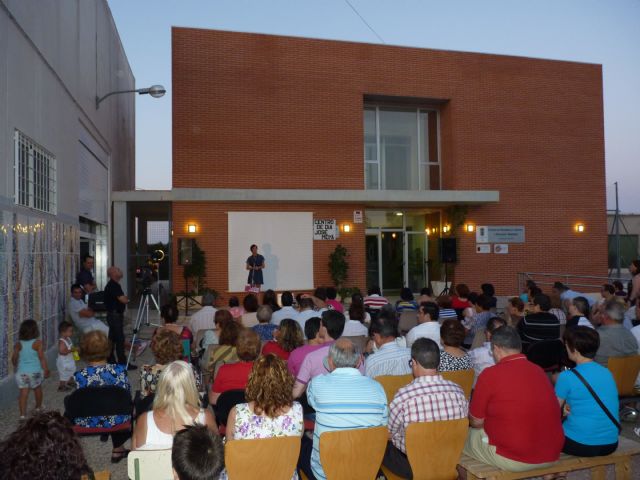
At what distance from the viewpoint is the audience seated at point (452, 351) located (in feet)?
15.2

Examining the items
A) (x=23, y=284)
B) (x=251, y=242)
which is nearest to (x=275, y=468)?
(x=23, y=284)

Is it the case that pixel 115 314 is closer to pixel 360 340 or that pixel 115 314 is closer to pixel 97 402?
pixel 360 340

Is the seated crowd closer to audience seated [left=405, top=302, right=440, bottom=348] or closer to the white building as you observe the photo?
audience seated [left=405, top=302, right=440, bottom=348]

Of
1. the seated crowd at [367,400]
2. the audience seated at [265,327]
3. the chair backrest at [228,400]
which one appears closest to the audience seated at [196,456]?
the seated crowd at [367,400]

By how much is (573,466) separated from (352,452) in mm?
1634

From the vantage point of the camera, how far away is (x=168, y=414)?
317 centimetres

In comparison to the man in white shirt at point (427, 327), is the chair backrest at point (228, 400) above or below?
below

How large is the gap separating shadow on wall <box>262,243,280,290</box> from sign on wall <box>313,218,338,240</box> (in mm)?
1296

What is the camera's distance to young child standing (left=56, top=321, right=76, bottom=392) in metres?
6.64

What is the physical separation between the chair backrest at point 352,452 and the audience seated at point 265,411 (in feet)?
0.73

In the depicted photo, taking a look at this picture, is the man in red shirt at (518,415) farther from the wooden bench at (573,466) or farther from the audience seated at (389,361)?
the audience seated at (389,361)

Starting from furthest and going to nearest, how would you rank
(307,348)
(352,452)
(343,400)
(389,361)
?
(389,361) < (307,348) < (343,400) < (352,452)

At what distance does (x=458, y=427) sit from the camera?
3250mm

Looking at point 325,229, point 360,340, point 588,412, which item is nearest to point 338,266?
point 325,229
